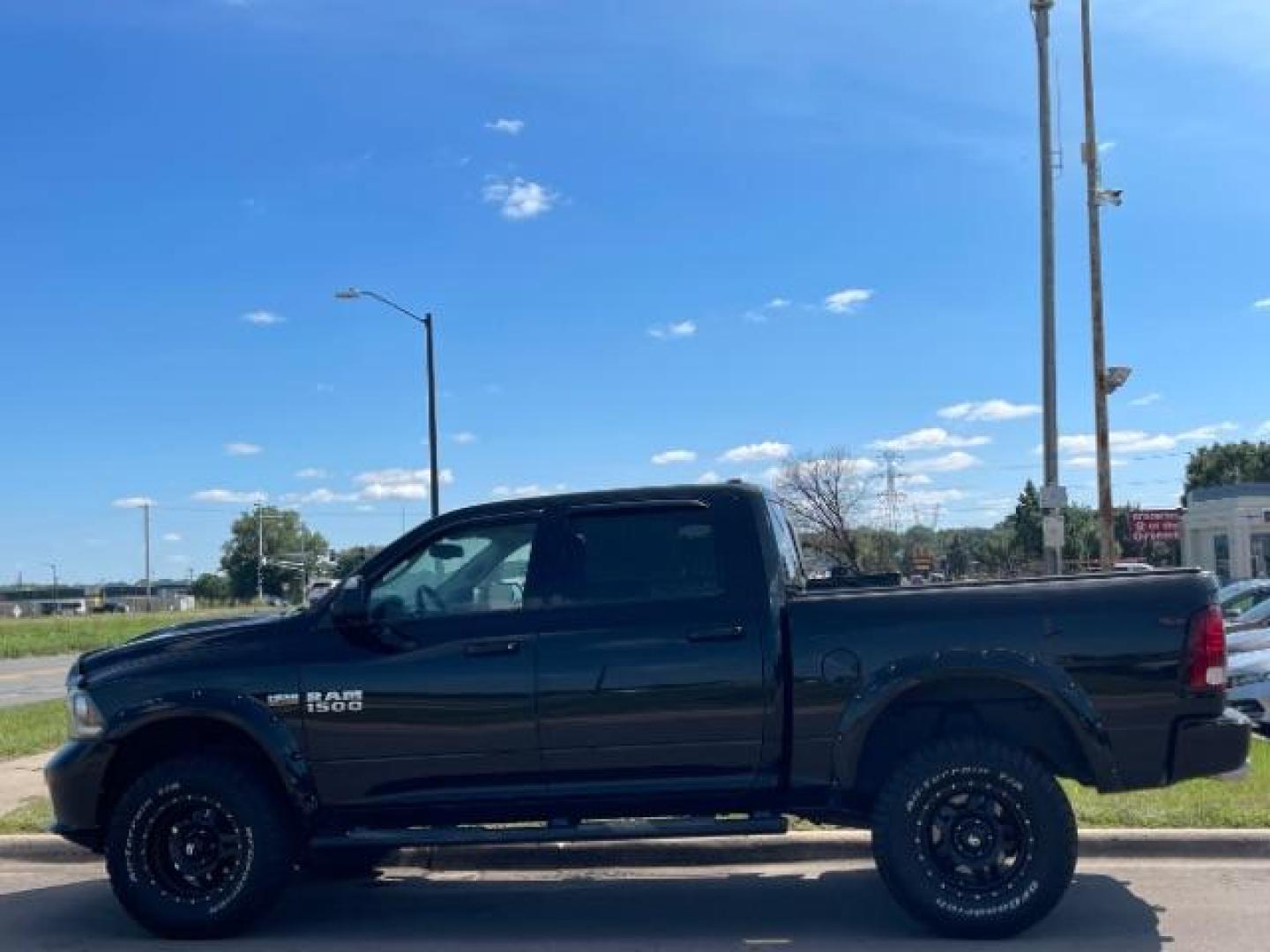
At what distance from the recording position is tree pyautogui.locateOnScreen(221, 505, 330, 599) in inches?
4675

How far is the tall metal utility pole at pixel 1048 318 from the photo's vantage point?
20.4 meters

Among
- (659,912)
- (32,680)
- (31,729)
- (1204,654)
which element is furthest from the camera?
(32,680)

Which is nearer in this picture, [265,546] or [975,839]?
[975,839]

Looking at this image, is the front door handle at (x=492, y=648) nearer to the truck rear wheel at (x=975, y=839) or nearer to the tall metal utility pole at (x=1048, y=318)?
the truck rear wheel at (x=975, y=839)

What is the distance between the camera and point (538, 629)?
645cm

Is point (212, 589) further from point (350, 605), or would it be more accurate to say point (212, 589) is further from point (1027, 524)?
point (350, 605)

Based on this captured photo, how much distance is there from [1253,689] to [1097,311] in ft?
44.2

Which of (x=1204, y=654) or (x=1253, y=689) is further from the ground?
(x=1204, y=654)

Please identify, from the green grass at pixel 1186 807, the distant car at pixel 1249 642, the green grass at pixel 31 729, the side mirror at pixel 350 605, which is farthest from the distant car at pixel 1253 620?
the green grass at pixel 31 729

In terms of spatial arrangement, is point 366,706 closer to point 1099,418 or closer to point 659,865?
point 659,865

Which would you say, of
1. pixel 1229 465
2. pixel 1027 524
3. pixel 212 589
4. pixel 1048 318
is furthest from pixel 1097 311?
pixel 212 589

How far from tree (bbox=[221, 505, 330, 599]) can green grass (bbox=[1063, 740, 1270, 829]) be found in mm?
110623

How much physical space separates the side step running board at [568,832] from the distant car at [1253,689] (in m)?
7.24

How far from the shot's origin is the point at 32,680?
29016 millimetres
